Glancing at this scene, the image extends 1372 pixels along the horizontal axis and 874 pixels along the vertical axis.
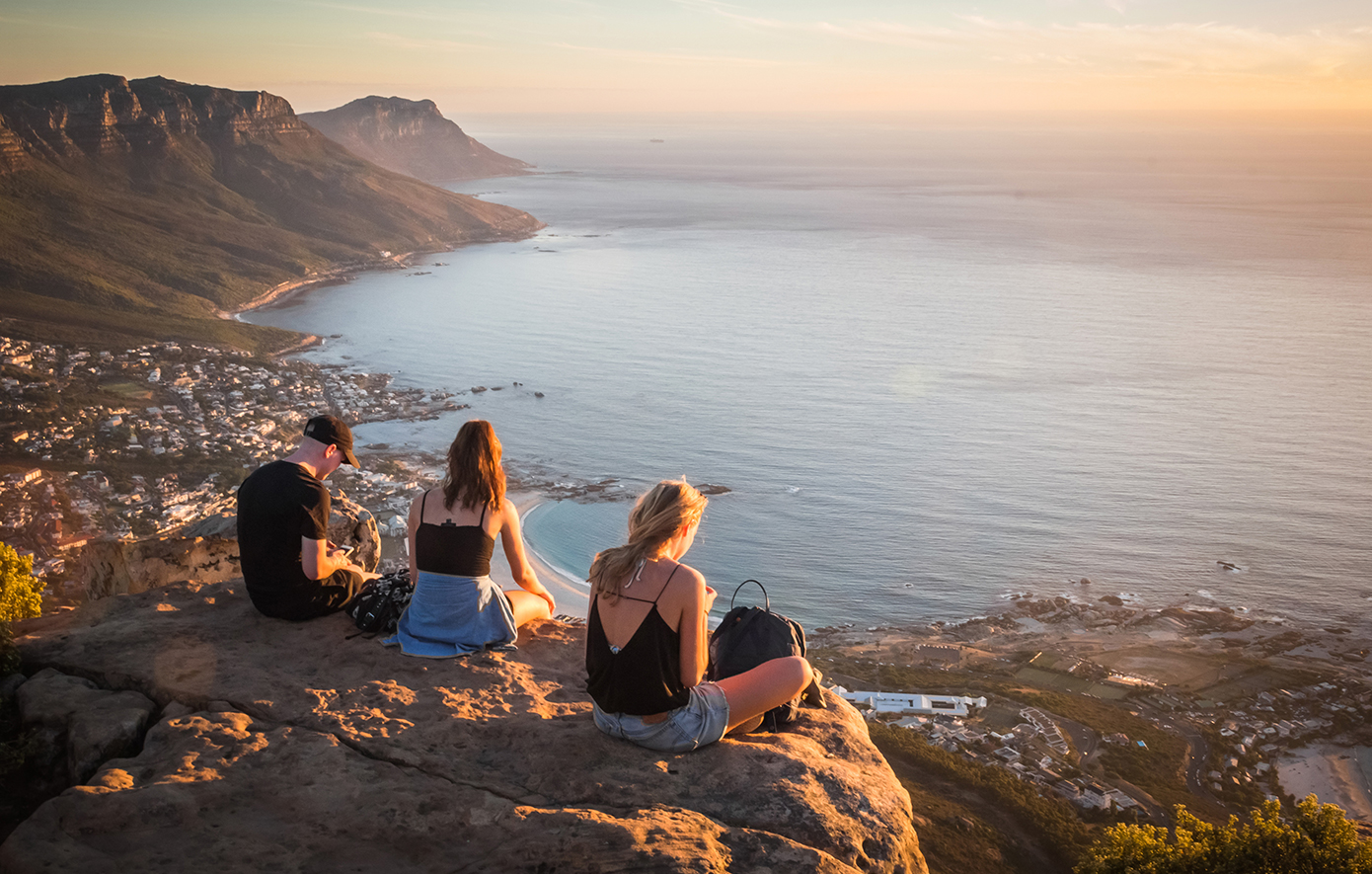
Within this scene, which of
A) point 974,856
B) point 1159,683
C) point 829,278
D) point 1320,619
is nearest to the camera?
point 974,856

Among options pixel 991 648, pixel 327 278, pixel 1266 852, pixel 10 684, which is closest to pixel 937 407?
pixel 991 648

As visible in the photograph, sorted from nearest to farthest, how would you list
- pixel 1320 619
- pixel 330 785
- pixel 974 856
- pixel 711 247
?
pixel 330 785 → pixel 974 856 → pixel 1320 619 → pixel 711 247

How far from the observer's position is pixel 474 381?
76.9 meters

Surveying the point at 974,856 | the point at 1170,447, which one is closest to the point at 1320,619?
the point at 1170,447

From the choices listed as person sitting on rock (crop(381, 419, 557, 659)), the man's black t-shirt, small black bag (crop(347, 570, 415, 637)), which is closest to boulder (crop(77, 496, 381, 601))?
the man's black t-shirt

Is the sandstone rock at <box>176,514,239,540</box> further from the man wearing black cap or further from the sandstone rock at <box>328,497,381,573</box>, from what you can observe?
the man wearing black cap

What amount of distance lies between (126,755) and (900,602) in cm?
4099

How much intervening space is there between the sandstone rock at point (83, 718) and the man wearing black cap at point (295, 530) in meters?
1.28

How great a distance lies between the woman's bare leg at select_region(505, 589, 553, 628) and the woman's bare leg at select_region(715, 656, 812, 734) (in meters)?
2.58

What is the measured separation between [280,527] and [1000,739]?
2798cm

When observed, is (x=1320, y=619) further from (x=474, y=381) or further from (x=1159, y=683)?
(x=474, y=381)

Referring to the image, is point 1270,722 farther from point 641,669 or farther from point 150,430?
point 150,430

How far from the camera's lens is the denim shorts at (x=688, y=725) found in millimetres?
5367

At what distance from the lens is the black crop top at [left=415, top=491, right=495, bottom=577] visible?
253 inches
